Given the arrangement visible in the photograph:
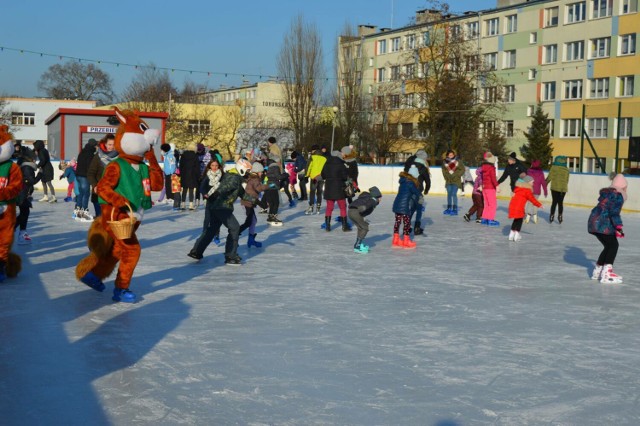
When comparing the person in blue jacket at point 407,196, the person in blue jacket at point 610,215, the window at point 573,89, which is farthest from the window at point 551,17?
the person in blue jacket at point 610,215

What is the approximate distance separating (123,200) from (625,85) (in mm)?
43166

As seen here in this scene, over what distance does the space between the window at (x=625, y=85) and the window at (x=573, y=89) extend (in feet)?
9.92

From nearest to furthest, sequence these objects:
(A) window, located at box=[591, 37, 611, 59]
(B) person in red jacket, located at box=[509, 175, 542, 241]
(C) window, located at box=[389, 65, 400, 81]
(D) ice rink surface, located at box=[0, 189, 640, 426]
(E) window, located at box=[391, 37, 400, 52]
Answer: (D) ice rink surface, located at box=[0, 189, 640, 426] < (B) person in red jacket, located at box=[509, 175, 542, 241] < (C) window, located at box=[389, 65, 400, 81] < (A) window, located at box=[591, 37, 611, 59] < (E) window, located at box=[391, 37, 400, 52]

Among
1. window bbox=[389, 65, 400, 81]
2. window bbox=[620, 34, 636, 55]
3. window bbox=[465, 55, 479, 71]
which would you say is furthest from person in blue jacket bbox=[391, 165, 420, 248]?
window bbox=[620, 34, 636, 55]

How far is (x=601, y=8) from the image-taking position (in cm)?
4672

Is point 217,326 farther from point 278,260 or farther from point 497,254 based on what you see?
point 497,254

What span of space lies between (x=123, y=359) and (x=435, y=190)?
24.2 metres

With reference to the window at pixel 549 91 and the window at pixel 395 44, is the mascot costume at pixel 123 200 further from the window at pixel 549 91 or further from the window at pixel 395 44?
the window at pixel 395 44

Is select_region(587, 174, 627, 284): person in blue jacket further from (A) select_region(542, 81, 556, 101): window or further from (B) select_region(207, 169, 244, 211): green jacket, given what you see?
(A) select_region(542, 81, 556, 101): window

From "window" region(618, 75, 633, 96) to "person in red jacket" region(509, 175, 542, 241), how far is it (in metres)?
35.0

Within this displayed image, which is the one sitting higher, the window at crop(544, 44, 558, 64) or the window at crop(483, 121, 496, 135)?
the window at crop(544, 44, 558, 64)

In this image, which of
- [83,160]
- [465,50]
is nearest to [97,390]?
[83,160]

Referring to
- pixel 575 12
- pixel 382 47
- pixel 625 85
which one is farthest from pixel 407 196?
pixel 382 47

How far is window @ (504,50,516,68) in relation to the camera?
53281 mm
